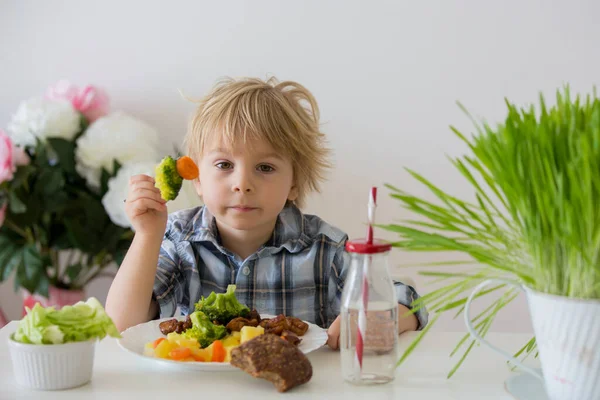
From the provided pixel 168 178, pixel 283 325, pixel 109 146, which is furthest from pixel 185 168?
pixel 109 146

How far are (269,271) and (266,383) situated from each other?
0.65 meters

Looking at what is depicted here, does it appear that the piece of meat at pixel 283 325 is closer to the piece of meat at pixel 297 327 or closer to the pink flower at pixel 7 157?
the piece of meat at pixel 297 327

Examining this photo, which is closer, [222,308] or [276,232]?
[222,308]

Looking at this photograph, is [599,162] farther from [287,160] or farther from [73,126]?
[73,126]

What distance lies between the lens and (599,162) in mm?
768

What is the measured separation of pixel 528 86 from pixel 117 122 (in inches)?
54.7

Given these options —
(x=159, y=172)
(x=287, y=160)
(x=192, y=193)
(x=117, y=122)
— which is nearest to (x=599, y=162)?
(x=159, y=172)

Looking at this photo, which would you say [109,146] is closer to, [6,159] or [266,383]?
[6,159]

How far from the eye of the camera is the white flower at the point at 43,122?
2248 mm

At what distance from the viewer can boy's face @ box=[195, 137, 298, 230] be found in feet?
4.79

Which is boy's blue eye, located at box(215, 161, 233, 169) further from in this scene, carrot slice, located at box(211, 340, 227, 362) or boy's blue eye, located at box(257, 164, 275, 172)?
carrot slice, located at box(211, 340, 227, 362)

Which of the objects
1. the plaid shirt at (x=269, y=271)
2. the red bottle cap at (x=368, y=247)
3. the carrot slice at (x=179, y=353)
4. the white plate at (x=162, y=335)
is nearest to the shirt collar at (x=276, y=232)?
the plaid shirt at (x=269, y=271)

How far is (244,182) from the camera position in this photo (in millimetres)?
1438

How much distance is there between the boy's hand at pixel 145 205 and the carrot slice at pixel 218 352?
417 millimetres
